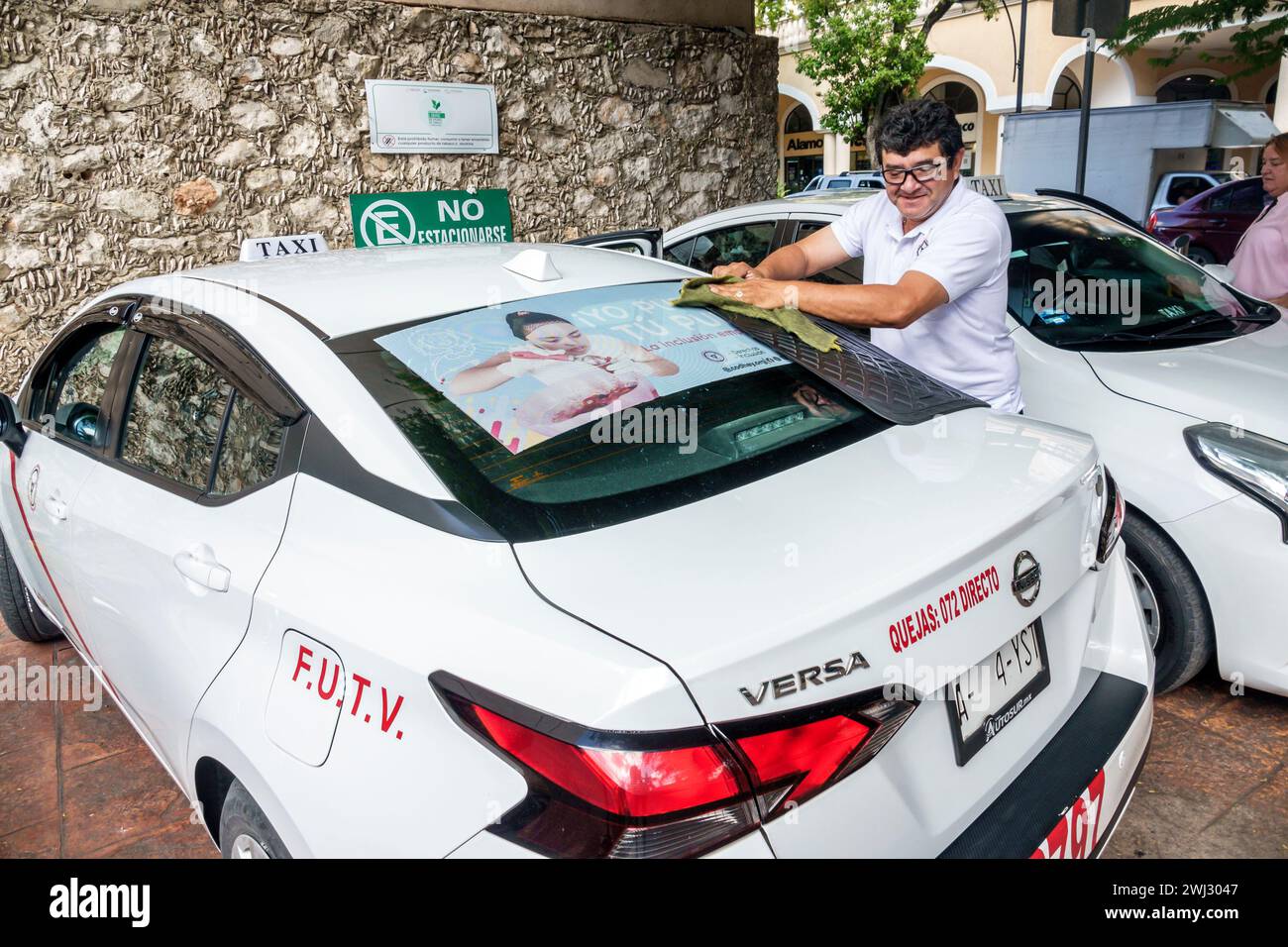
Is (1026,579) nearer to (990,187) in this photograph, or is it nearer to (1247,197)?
(990,187)

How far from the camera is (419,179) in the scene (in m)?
6.30

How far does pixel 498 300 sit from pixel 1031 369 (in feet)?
7.05

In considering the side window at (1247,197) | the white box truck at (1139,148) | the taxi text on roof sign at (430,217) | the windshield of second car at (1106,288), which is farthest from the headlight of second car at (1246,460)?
the white box truck at (1139,148)

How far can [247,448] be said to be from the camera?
6.68 feet

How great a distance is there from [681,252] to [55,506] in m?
3.29

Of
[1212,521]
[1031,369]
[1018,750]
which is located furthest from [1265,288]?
[1018,750]

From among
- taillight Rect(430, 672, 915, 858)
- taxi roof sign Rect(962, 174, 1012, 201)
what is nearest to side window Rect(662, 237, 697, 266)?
taxi roof sign Rect(962, 174, 1012, 201)

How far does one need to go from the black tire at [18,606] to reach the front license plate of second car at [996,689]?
3643mm

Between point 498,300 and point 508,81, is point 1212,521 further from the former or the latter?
point 508,81

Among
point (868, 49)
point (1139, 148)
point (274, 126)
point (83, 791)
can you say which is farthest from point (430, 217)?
point (868, 49)

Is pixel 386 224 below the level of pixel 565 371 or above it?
above

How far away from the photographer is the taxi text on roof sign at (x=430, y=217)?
6121 millimetres

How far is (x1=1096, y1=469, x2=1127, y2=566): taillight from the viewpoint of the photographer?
203cm

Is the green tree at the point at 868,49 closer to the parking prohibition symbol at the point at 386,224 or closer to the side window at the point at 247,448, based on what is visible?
the parking prohibition symbol at the point at 386,224
